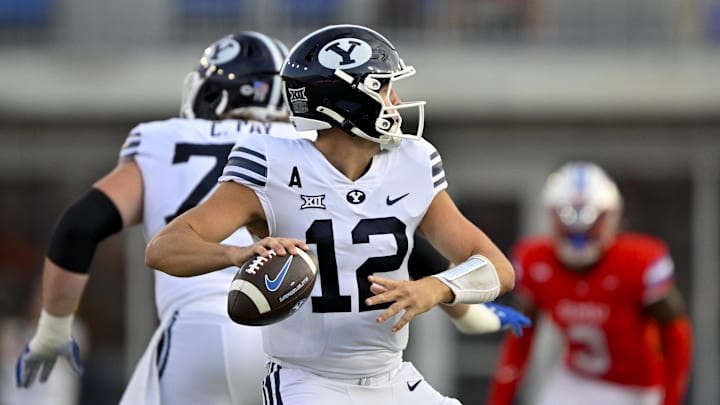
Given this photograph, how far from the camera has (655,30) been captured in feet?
43.8

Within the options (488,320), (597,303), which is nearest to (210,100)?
(488,320)

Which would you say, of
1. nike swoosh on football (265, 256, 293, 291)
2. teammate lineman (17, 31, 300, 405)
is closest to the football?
nike swoosh on football (265, 256, 293, 291)

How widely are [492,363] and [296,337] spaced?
9438mm

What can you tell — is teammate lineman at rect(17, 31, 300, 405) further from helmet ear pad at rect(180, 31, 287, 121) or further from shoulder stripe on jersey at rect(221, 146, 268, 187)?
shoulder stripe on jersey at rect(221, 146, 268, 187)

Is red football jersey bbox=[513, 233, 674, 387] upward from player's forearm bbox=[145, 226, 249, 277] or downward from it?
downward

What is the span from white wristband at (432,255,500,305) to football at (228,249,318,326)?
42cm

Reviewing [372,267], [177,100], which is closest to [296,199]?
[372,267]

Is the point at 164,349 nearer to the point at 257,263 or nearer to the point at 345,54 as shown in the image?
the point at 257,263

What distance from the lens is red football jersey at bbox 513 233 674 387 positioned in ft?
26.3

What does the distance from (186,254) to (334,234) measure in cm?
Answer: 44

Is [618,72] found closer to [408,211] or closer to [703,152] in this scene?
[703,152]

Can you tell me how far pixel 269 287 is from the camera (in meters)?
3.86

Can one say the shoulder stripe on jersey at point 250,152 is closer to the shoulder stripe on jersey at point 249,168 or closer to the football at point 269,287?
the shoulder stripe on jersey at point 249,168

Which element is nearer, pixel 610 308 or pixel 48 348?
pixel 48 348
